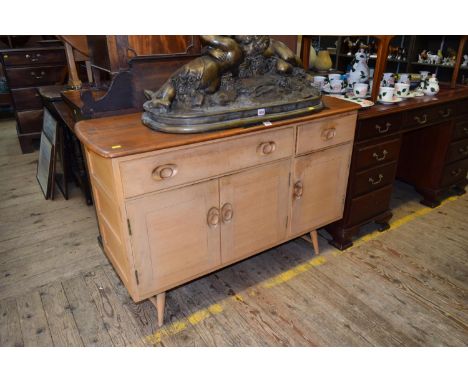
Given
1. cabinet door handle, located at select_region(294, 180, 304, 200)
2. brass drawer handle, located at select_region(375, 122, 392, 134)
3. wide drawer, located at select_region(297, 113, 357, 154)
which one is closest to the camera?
wide drawer, located at select_region(297, 113, 357, 154)

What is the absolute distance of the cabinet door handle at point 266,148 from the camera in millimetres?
1551

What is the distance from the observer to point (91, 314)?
170 cm

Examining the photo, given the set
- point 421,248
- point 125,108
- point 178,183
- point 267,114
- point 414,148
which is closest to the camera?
point 178,183

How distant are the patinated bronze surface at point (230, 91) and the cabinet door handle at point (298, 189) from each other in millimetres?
344

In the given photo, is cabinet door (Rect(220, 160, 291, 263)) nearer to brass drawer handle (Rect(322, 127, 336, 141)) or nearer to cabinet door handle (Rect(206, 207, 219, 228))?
cabinet door handle (Rect(206, 207, 219, 228))

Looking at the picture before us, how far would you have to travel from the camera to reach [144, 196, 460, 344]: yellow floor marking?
1.60 metres

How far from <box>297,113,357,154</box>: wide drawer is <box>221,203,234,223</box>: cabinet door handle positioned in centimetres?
41

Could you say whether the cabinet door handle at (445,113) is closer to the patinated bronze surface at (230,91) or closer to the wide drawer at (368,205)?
the wide drawer at (368,205)

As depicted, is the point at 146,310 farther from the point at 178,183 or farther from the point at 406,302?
the point at 406,302

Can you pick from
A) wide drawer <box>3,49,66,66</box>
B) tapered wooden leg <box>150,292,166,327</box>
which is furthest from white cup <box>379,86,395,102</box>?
wide drawer <box>3,49,66,66</box>

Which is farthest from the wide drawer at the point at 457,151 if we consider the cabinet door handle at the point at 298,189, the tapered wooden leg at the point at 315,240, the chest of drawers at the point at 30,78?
the chest of drawers at the point at 30,78

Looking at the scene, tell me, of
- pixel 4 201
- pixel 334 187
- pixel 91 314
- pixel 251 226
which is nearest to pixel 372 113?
pixel 334 187

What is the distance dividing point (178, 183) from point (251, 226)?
1.54ft

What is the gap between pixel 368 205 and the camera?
7.03 feet
